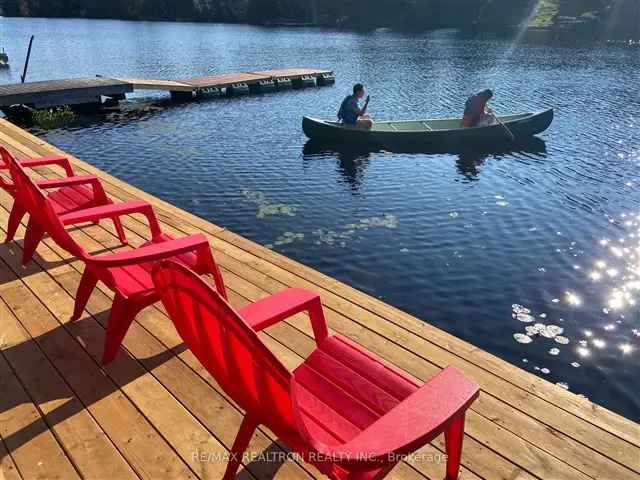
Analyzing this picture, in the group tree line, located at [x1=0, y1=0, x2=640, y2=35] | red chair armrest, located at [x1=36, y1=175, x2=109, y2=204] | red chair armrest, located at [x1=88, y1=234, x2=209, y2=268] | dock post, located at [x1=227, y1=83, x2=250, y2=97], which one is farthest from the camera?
tree line, located at [x1=0, y1=0, x2=640, y2=35]

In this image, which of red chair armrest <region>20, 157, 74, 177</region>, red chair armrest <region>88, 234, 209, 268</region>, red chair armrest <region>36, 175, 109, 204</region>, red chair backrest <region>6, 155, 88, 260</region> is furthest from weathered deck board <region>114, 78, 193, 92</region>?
red chair armrest <region>88, 234, 209, 268</region>

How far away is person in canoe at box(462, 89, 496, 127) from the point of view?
18047 mm

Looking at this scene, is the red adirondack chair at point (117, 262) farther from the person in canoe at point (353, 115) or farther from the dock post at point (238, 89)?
the dock post at point (238, 89)

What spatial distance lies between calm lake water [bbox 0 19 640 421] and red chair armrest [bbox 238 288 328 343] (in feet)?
17.3

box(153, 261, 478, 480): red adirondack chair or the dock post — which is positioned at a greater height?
box(153, 261, 478, 480): red adirondack chair

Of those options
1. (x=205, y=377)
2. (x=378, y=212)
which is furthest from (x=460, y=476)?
(x=378, y=212)

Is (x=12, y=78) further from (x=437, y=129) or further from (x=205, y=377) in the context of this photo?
(x=205, y=377)

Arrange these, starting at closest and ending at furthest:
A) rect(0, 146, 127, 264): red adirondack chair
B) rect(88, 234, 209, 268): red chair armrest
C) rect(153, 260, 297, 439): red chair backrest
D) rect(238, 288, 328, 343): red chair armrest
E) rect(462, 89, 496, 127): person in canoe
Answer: rect(153, 260, 297, 439): red chair backrest, rect(238, 288, 328, 343): red chair armrest, rect(88, 234, 209, 268): red chair armrest, rect(0, 146, 127, 264): red adirondack chair, rect(462, 89, 496, 127): person in canoe

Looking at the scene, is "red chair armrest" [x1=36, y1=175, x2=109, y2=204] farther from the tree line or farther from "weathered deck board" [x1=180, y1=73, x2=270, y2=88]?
the tree line

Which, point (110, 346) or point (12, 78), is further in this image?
point (12, 78)

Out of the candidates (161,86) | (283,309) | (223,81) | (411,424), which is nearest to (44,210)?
(283,309)

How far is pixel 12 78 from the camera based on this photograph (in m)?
37.0

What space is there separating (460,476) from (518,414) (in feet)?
2.63

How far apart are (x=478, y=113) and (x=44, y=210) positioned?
16.7 metres
